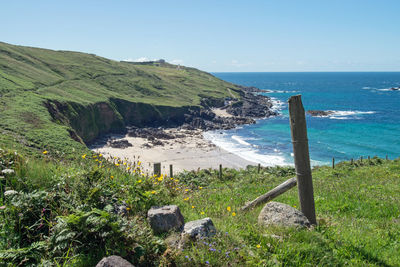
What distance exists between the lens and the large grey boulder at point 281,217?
605 centimetres

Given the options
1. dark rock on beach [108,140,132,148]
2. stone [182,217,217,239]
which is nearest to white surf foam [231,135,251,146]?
dark rock on beach [108,140,132,148]

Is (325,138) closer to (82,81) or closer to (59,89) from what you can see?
(59,89)

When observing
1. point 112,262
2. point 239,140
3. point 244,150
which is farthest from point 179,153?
point 112,262

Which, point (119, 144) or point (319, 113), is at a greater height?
point (319, 113)

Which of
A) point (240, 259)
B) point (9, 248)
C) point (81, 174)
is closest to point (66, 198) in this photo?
point (81, 174)

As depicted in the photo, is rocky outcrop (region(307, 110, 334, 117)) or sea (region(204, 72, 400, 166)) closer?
sea (region(204, 72, 400, 166))

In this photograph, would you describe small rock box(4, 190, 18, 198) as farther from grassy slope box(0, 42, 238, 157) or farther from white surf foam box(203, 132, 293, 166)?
white surf foam box(203, 132, 293, 166)

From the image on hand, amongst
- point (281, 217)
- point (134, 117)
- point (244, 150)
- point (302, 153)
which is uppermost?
point (302, 153)

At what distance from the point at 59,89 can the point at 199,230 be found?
64803 millimetres

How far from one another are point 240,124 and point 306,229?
71.6 m

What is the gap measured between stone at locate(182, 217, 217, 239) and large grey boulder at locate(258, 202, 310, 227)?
1.42 meters

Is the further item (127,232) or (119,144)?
(119,144)

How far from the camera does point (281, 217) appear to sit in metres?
6.16

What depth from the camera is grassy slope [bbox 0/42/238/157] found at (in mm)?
31875
